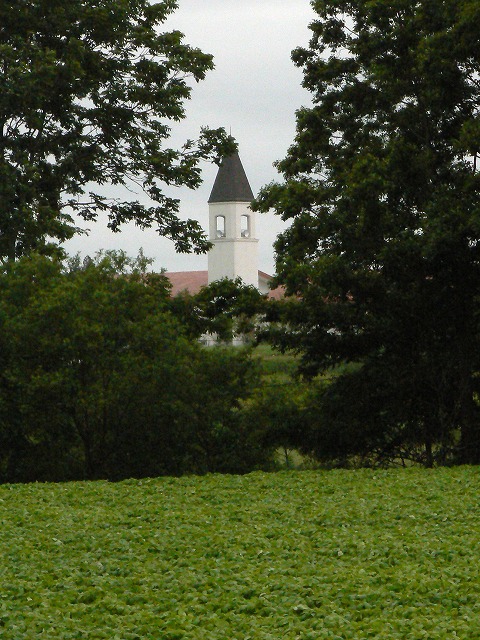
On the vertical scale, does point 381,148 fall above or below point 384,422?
above

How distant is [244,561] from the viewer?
8.73m

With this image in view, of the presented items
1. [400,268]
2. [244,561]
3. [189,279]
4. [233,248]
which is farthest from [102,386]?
[189,279]

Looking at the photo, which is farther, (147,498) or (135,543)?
(147,498)

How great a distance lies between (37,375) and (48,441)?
48.5 inches

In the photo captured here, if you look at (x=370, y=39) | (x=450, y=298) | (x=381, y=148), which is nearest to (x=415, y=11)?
(x=370, y=39)

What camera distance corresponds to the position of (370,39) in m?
20.7

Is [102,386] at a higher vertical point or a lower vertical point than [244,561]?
higher

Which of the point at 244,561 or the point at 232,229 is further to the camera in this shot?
the point at 232,229

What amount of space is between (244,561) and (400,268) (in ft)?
36.5

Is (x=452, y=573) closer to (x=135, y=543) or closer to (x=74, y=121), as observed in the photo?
(x=135, y=543)

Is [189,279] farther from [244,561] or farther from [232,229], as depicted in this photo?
[244,561]

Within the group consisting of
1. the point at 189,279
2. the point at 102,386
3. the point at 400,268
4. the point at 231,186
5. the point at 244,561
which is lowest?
the point at 244,561

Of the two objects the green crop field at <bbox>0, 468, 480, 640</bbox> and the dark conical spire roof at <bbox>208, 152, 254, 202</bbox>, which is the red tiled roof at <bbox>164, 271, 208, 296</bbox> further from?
the green crop field at <bbox>0, 468, 480, 640</bbox>

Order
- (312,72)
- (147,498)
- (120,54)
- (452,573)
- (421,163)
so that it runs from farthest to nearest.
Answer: (120,54) < (312,72) < (421,163) < (147,498) < (452,573)
